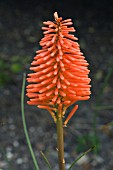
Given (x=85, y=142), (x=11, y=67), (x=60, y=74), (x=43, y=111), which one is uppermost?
(x=11, y=67)

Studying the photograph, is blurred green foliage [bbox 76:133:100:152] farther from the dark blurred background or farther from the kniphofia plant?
the kniphofia plant

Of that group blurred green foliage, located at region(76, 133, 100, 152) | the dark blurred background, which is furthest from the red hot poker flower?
blurred green foliage, located at region(76, 133, 100, 152)

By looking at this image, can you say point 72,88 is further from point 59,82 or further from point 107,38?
point 107,38

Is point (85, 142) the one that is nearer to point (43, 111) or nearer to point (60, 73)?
point (43, 111)

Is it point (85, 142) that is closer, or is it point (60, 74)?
point (60, 74)

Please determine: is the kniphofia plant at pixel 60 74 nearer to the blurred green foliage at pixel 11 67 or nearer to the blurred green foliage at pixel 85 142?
the blurred green foliage at pixel 85 142

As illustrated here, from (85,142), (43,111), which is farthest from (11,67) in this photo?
(85,142)

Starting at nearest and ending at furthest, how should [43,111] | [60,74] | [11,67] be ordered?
[60,74] → [43,111] → [11,67]

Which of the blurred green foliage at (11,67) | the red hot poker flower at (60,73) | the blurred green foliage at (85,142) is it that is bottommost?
the blurred green foliage at (85,142)

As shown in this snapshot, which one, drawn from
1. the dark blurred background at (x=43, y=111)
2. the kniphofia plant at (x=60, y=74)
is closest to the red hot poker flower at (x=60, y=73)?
the kniphofia plant at (x=60, y=74)
